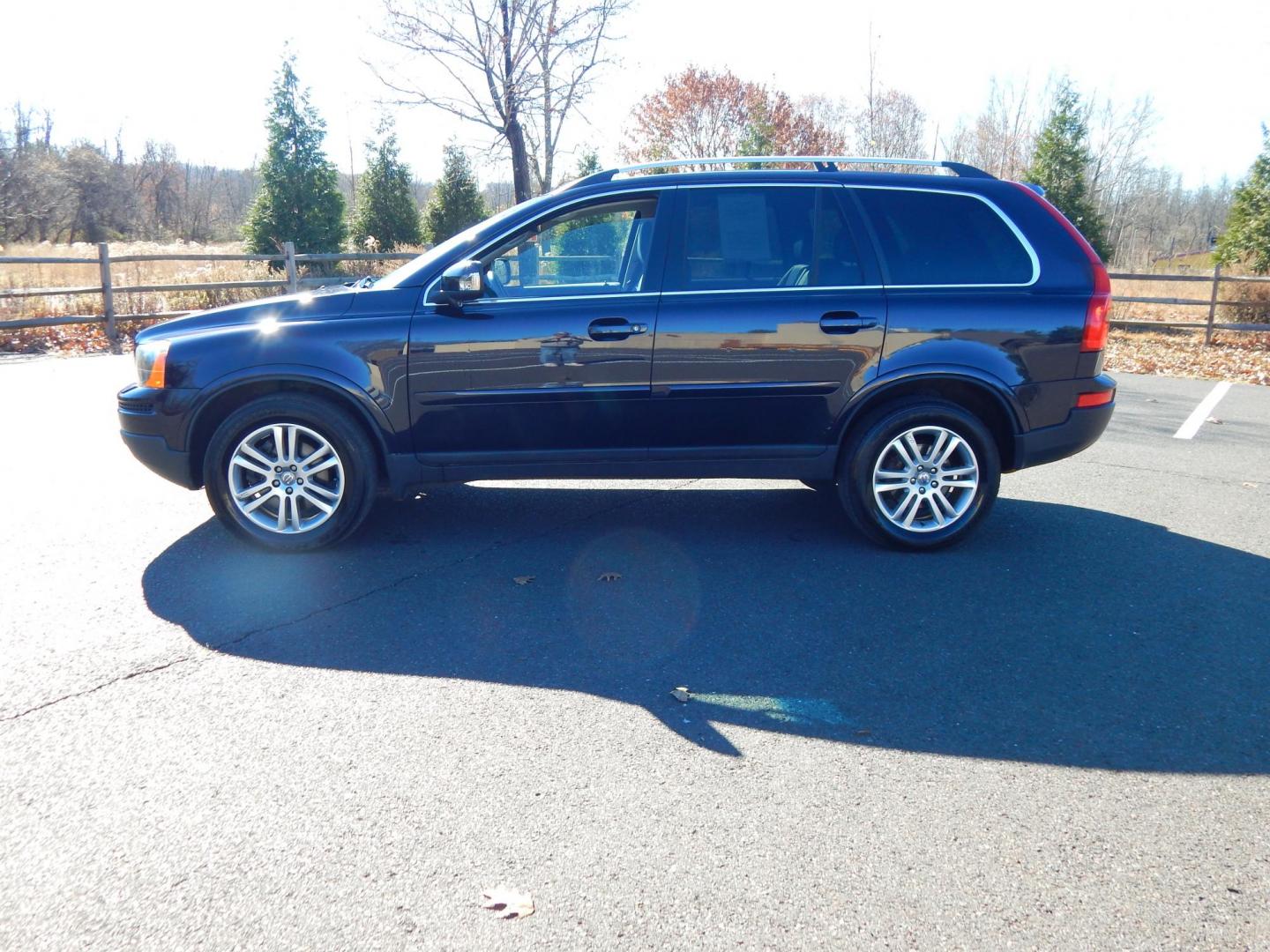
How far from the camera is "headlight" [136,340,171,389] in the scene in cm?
514

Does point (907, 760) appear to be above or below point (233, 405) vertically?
below

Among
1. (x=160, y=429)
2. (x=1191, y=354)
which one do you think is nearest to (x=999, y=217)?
(x=160, y=429)

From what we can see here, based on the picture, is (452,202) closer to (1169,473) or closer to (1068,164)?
(1068,164)

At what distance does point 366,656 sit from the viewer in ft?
13.2

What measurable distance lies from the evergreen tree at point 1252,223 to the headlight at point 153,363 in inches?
798

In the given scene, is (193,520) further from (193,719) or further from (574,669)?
(574,669)

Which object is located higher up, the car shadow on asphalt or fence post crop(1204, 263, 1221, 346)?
fence post crop(1204, 263, 1221, 346)

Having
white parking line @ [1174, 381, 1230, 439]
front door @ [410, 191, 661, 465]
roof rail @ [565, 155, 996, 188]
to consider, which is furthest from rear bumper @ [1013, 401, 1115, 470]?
white parking line @ [1174, 381, 1230, 439]

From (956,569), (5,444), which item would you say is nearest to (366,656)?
(956,569)

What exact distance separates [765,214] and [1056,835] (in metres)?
3.48

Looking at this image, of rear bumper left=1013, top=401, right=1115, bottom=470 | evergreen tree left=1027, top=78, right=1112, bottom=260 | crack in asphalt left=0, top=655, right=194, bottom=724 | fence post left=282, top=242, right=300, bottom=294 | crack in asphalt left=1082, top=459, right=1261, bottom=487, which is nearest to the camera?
crack in asphalt left=0, top=655, right=194, bottom=724

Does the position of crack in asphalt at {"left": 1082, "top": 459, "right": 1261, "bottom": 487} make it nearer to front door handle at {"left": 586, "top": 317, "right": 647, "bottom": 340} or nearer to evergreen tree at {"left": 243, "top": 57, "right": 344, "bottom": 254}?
front door handle at {"left": 586, "top": 317, "right": 647, "bottom": 340}

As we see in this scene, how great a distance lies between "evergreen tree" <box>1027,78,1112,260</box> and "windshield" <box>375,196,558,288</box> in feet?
73.2

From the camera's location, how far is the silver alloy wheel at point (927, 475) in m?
5.34
